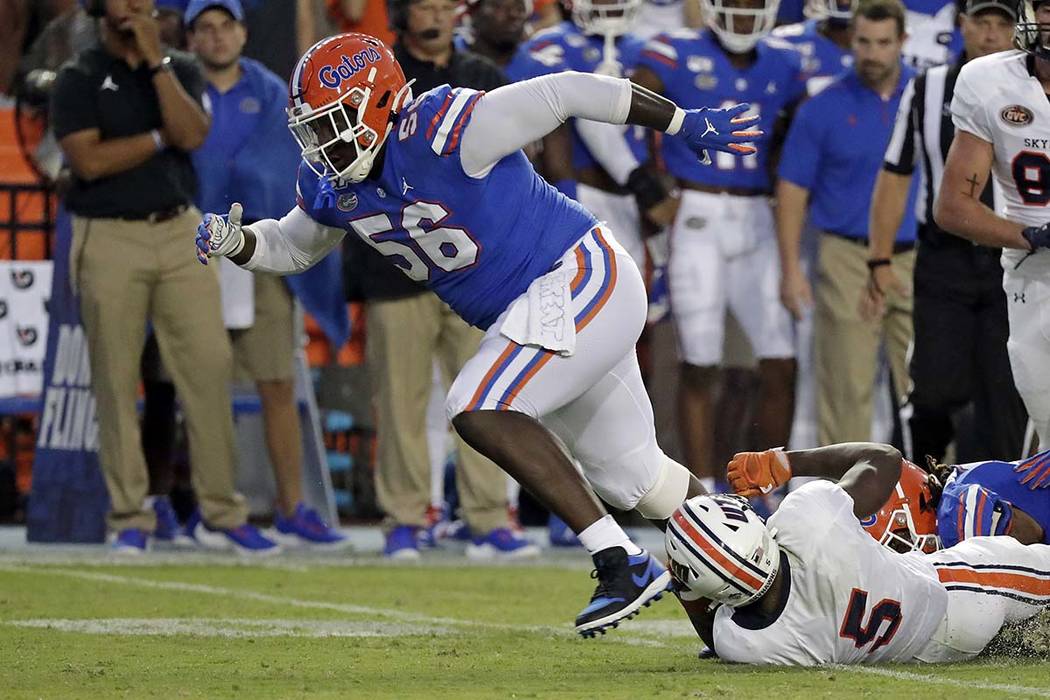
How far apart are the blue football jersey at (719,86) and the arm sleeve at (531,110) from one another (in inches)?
140

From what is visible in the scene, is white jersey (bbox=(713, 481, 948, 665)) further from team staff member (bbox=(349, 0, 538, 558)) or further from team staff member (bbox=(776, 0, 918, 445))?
team staff member (bbox=(776, 0, 918, 445))

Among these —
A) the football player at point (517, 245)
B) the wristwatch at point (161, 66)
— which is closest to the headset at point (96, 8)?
the wristwatch at point (161, 66)

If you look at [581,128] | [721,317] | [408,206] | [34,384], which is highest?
[408,206]

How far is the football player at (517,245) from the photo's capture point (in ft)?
16.5

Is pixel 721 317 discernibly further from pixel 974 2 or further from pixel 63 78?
pixel 63 78

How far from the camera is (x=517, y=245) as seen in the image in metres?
5.21

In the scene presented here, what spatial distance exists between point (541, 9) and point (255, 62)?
7.43 feet

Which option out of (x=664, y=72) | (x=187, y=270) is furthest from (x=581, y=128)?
(x=187, y=270)

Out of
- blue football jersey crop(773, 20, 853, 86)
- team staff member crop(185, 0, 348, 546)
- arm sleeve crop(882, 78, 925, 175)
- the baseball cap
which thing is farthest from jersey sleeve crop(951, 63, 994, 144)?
team staff member crop(185, 0, 348, 546)

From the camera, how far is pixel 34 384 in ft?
29.7

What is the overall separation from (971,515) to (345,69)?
204cm

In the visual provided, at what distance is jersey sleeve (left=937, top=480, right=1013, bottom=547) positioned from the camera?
5.27 m

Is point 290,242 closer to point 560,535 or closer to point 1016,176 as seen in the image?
point 1016,176

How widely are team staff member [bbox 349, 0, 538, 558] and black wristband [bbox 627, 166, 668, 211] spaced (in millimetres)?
799
